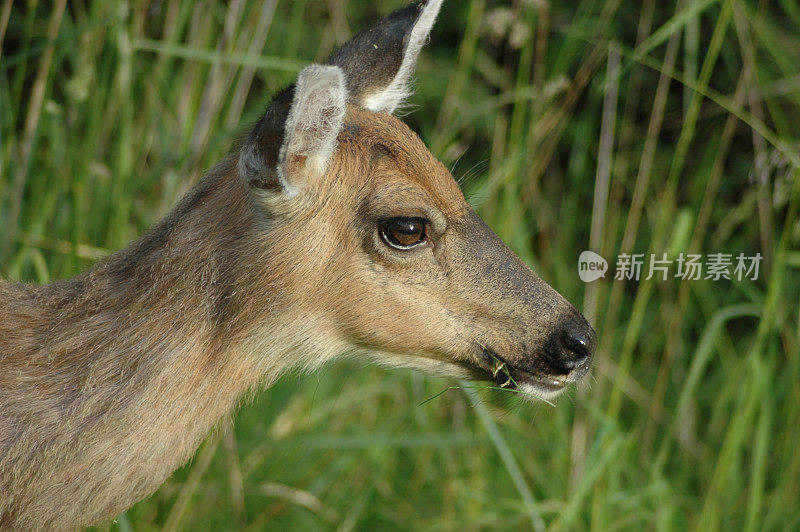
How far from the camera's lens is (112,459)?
2691 millimetres

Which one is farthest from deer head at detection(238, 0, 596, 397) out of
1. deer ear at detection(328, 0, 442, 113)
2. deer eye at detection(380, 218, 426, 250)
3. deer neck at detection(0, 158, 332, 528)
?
deer ear at detection(328, 0, 442, 113)

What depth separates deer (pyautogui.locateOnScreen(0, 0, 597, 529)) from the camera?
2695 mm

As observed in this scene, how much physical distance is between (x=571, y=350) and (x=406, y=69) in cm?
120

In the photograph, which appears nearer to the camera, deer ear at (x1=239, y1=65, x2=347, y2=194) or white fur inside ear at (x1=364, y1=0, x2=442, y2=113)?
deer ear at (x1=239, y1=65, x2=347, y2=194)

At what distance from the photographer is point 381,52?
333 centimetres

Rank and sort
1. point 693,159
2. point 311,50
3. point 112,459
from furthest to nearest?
point 693,159 → point 311,50 → point 112,459

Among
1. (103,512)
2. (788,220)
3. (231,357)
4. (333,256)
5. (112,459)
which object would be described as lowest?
(103,512)

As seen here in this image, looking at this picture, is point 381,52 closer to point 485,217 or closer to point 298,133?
point 298,133

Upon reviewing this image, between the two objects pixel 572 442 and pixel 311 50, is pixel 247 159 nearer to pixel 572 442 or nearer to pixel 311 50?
pixel 572 442

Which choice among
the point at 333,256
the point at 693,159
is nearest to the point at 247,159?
the point at 333,256

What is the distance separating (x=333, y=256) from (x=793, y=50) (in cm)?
403

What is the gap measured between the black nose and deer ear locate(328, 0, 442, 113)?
3.39ft

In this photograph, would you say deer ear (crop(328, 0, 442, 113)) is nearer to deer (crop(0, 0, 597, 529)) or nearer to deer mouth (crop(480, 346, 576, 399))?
deer (crop(0, 0, 597, 529))

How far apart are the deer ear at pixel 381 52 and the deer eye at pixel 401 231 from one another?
1.83ft
